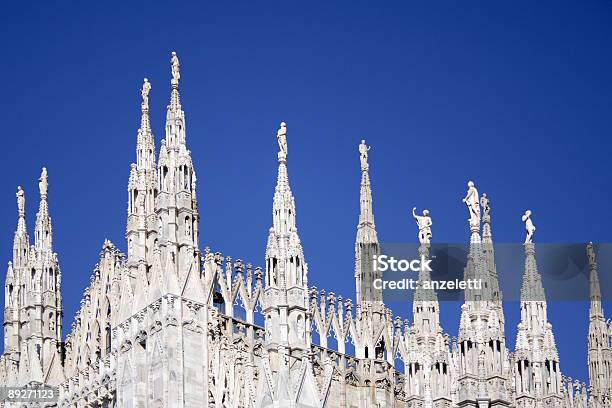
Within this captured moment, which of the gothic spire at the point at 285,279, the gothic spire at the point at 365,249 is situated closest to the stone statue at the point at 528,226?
the gothic spire at the point at 285,279

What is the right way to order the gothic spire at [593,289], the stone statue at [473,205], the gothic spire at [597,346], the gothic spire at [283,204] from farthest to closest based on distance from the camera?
the gothic spire at [597,346], the gothic spire at [593,289], the gothic spire at [283,204], the stone statue at [473,205]

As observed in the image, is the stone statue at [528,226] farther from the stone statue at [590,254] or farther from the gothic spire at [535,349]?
the stone statue at [590,254]

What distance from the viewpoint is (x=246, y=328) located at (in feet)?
178

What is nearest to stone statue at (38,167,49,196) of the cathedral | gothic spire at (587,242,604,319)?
the cathedral

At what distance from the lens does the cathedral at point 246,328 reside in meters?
43.3

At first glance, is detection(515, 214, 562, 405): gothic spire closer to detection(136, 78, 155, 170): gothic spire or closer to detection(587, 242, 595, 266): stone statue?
detection(587, 242, 595, 266): stone statue

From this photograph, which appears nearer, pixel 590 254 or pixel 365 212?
pixel 590 254

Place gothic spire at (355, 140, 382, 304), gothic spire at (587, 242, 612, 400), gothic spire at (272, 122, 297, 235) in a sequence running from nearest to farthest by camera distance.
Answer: gothic spire at (272, 122, 297, 235)
gothic spire at (587, 242, 612, 400)
gothic spire at (355, 140, 382, 304)

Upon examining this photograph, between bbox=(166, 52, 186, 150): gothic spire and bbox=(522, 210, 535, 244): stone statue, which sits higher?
bbox=(166, 52, 186, 150): gothic spire

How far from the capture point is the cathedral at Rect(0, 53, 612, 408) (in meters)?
43.3

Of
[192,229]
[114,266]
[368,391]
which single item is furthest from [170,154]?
[368,391]

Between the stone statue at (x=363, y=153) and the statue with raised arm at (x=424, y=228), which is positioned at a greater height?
the stone statue at (x=363, y=153)

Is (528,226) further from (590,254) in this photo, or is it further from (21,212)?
(21,212)

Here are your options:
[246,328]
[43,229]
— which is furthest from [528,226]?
[43,229]
